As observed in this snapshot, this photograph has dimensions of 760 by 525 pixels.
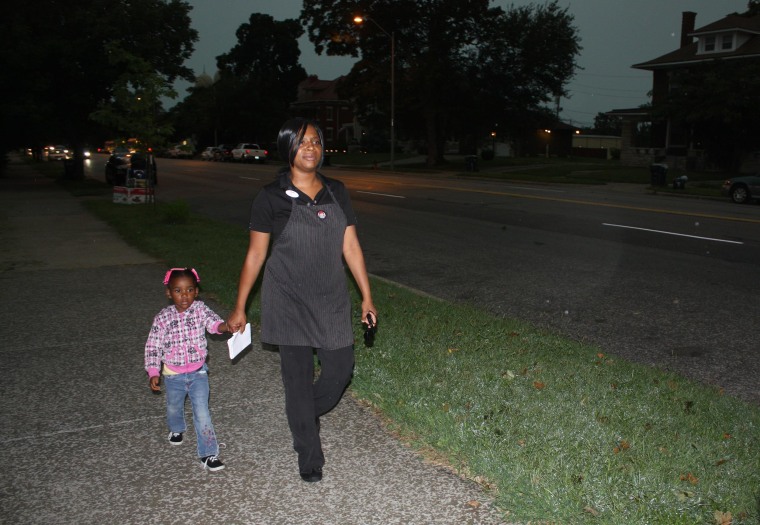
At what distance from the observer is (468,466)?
3.83 meters

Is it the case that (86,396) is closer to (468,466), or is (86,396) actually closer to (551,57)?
(468,466)

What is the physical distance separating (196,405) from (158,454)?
372 mm

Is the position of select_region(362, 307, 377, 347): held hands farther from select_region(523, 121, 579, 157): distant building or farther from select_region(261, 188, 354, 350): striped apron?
select_region(523, 121, 579, 157): distant building

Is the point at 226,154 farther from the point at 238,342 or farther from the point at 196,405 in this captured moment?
the point at 238,342

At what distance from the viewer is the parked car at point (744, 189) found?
74.3 ft

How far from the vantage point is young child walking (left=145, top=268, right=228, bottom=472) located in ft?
13.1

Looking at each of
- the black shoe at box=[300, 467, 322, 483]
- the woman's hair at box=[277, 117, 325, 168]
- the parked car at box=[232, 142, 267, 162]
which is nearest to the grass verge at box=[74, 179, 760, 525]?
the black shoe at box=[300, 467, 322, 483]

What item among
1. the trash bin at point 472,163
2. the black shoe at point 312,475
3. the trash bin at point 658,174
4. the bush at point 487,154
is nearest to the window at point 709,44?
the trash bin at point 472,163

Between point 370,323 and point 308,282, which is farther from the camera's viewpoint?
point 370,323

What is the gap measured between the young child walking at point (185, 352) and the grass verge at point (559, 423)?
3.84 ft

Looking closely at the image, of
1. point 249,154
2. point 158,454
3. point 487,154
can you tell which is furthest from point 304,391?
point 249,154

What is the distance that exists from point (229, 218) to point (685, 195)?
17.4m

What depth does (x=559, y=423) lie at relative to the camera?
4.34 meters

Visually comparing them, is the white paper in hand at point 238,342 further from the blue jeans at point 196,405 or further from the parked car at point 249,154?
the parked car at point 249,154
